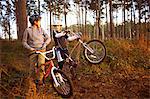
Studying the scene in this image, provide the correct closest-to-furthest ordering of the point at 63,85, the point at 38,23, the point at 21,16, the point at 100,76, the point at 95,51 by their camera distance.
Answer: the point at 63,85 < the point at 38,23 < the point at 95,51 < the point at 100,76 < the point at 21,16

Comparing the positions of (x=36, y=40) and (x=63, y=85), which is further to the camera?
(x=36, y=40)

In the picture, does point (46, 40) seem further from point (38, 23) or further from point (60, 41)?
point (60, 41)

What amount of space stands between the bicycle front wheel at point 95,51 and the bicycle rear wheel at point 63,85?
1.93 meters

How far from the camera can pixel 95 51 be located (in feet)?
28.7

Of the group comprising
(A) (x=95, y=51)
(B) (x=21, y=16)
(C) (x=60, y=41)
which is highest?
(B) (x=21, y=16)

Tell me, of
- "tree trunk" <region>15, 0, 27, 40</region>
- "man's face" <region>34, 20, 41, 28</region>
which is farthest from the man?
"tree trunk" <region>15, 0, 27, 40</region>

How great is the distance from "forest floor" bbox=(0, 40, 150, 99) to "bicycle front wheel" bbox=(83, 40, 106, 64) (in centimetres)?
69

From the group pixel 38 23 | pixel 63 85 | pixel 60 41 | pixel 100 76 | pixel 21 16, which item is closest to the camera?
pixel 63 85

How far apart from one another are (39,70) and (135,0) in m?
34.3

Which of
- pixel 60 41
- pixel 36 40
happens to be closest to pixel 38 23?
pixel 36 40

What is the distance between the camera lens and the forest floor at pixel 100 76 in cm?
800

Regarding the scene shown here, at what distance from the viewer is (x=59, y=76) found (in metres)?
7.04

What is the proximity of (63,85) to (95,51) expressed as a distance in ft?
6.79

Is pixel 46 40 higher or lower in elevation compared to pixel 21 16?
lower
